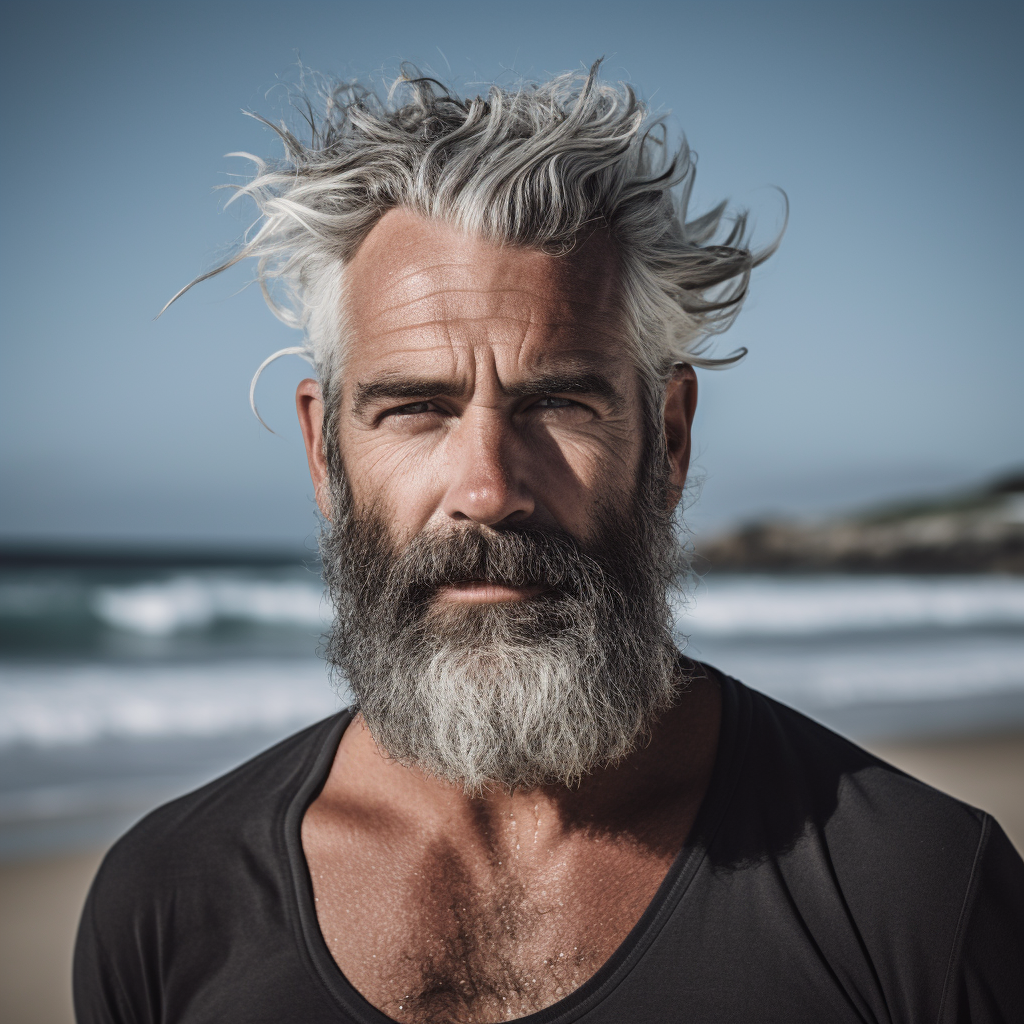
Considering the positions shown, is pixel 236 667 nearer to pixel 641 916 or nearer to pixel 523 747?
pixel 523 747

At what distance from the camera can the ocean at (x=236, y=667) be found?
6.66 metres

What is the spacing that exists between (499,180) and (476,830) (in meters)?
1.26

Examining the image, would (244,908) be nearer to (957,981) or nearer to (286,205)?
(957,981)

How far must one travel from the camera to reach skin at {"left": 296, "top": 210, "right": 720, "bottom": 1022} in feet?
5.57

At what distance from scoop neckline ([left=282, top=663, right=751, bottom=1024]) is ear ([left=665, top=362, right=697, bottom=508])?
46cm

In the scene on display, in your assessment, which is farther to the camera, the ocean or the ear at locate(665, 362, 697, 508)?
the ocean

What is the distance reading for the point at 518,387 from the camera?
1.75 m

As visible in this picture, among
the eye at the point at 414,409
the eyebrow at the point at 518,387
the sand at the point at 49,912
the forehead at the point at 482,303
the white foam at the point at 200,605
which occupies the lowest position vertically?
the sand at the point at 49,912

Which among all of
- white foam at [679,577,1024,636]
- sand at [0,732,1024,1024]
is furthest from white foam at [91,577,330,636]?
sand at [0,732,1024,1024]

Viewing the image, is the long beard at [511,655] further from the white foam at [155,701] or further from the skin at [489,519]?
the white foam at [155,701]

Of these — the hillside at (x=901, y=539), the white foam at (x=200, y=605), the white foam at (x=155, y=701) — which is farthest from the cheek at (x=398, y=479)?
the hillside at (x=901, y=539)

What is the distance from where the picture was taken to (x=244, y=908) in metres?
1.77

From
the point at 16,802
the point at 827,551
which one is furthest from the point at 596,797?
the point at 827,551

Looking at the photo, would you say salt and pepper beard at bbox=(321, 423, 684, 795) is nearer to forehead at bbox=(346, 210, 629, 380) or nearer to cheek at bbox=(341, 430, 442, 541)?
cheek at bbox=(341, 430, 442, 541)
